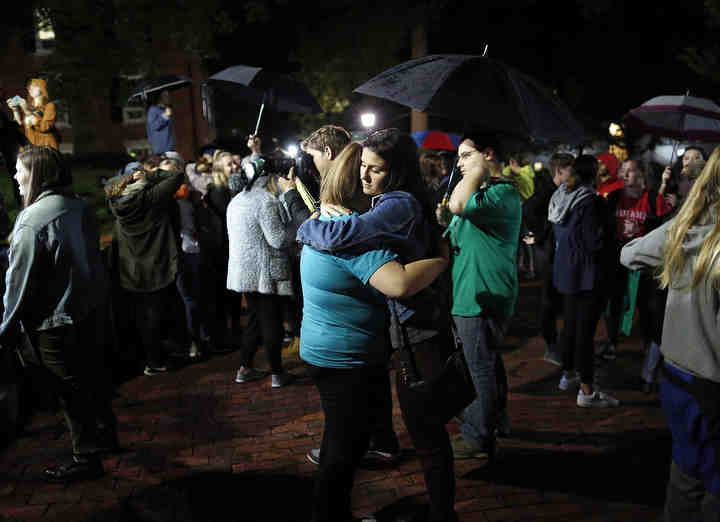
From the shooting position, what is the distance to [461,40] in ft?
74.0

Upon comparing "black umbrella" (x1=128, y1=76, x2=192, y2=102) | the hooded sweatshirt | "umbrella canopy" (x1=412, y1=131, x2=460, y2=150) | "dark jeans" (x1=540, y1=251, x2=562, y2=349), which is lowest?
"dark jeans" (x1=540, y1=251, x2=562, y2=349)

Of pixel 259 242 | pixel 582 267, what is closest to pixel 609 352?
pixel 582 267

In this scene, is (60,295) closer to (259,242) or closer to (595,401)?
(259,242)

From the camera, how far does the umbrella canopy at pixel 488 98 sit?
3550mm

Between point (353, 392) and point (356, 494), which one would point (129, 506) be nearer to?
point (356, 494)

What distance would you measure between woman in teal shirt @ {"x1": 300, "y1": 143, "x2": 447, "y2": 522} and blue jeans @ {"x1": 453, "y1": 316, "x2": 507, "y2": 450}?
3.72 ft

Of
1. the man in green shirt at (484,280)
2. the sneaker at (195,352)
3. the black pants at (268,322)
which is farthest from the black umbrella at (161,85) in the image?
the man in green shirt at (484,280)

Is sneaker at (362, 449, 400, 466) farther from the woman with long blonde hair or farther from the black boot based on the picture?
the woman with long blonde hair

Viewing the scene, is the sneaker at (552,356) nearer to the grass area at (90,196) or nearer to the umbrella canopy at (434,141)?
the umbrella canopy at (434,141)

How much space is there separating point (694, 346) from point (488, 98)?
75.8 inches

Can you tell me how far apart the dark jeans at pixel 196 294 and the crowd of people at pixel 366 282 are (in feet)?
0.07

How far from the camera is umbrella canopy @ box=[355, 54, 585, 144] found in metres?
3.55

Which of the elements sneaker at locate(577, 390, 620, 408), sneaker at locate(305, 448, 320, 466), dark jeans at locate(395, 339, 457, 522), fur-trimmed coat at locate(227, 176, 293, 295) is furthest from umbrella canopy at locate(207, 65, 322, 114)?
dark jeans at locate(395, 339, 457, 522)

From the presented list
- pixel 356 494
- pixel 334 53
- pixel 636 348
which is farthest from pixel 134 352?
pixel 334 53
